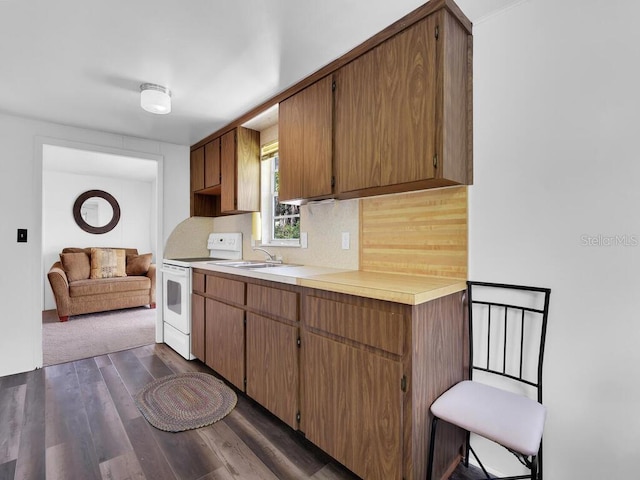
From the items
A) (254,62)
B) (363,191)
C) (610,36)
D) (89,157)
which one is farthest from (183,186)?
(610,36)

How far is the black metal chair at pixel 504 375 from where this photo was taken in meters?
1.20

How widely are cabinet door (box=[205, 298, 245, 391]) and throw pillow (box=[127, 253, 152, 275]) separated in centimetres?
347

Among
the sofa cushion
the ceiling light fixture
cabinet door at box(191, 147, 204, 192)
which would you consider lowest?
the sofa cushion

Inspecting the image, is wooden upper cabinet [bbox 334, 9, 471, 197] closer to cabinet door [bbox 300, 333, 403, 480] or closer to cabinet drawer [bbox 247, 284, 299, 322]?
cabinet drawer [bbox 247, 284, 299, 322]

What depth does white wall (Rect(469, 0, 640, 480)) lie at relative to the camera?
1.25m

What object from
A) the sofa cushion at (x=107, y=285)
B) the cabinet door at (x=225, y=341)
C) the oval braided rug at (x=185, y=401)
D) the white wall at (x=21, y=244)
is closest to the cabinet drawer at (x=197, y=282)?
the cabinet door at (x=225, y=341)

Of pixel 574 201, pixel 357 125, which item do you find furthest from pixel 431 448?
pixel 357 125

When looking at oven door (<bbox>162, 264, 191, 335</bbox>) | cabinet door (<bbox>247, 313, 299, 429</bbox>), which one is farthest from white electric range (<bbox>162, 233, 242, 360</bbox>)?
cabinet door (<bbox>247, 313, 299, 429</bbox>)

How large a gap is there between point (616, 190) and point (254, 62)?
1990mm

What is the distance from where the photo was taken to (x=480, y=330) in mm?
1660

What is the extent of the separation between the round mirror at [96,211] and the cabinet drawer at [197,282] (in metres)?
3.89

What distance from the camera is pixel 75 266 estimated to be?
4.95 m

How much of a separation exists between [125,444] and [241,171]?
2226 mm

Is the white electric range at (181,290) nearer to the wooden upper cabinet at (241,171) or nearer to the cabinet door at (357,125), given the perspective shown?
the wooden upper cabinet at (241,171)
